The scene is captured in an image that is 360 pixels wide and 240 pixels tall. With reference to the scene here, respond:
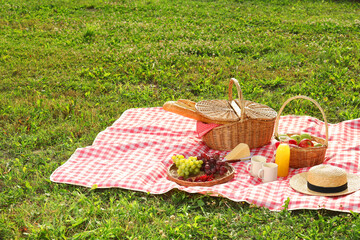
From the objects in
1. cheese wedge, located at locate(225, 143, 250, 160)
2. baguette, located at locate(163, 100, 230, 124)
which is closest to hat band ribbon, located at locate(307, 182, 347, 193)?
cheese wedge, located at locate(225, 143, 250, 160)

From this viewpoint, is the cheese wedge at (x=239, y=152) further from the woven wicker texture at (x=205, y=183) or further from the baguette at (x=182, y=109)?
the baguette at (x=182, y=109)

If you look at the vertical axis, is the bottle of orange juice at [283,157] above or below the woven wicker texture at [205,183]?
above

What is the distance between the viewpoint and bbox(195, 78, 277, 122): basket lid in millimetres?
4953

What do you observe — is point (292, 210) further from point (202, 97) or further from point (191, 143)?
point (202, 97)

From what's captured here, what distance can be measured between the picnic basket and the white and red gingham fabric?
0.40 ft

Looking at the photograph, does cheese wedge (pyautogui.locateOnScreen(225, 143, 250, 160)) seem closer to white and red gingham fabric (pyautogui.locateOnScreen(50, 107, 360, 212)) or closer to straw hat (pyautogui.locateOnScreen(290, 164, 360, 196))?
white and red gingham fabric (pyautogui.locateOnScreen(50, 107, 360, 212))

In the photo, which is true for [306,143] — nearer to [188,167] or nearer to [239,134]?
Result: [239,134]

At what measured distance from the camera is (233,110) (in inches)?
207

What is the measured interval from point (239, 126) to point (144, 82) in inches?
114

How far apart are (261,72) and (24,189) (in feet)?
15.9

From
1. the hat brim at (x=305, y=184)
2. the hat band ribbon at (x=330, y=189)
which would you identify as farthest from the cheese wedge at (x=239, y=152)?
the hat band ribbon at (x=330, y=189)

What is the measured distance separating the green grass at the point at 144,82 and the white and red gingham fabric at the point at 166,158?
11 centimetres

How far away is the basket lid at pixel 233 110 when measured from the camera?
4.95 metres

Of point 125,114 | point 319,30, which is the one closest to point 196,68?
point 125,114
